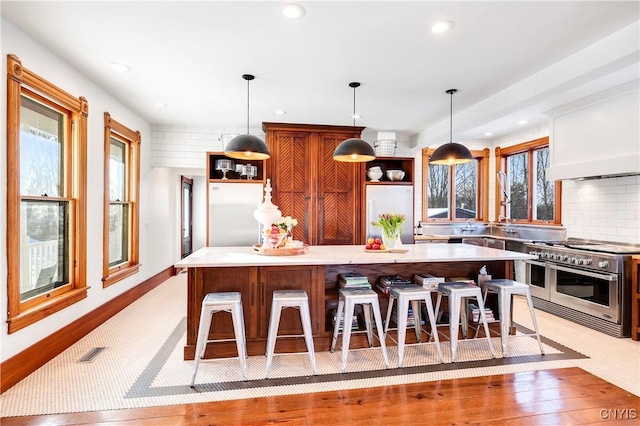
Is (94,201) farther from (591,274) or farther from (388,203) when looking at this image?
(591,274)

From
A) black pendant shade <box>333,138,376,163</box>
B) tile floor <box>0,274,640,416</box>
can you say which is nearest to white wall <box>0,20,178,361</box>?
tile floor <box>0,274,640,416</box>

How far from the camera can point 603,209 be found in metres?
4.29

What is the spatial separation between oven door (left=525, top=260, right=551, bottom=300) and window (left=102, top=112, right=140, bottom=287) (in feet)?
17.4

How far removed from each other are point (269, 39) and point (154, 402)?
8.92 ft

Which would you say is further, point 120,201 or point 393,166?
point 393,166

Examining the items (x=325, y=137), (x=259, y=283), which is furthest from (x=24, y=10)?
(x=325, y=137)

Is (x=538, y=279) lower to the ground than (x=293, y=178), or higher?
lower

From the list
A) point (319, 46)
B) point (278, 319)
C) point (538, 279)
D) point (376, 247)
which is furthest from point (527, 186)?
point (278, 319)

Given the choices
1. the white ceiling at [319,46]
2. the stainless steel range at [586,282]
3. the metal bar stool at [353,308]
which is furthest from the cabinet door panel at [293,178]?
the stainless steel range at [586,282]

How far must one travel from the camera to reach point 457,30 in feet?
8.29

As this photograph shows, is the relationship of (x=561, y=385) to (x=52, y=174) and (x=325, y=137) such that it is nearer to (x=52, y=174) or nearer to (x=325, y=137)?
(x=325, y=137)

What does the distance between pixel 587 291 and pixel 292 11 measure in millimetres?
4127

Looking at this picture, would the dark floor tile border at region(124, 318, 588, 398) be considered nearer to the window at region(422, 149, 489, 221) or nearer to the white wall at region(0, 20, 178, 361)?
the white wall at region(0, 20, 178, 361)

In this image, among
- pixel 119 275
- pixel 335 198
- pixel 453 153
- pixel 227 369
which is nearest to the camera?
pixel 227 369
